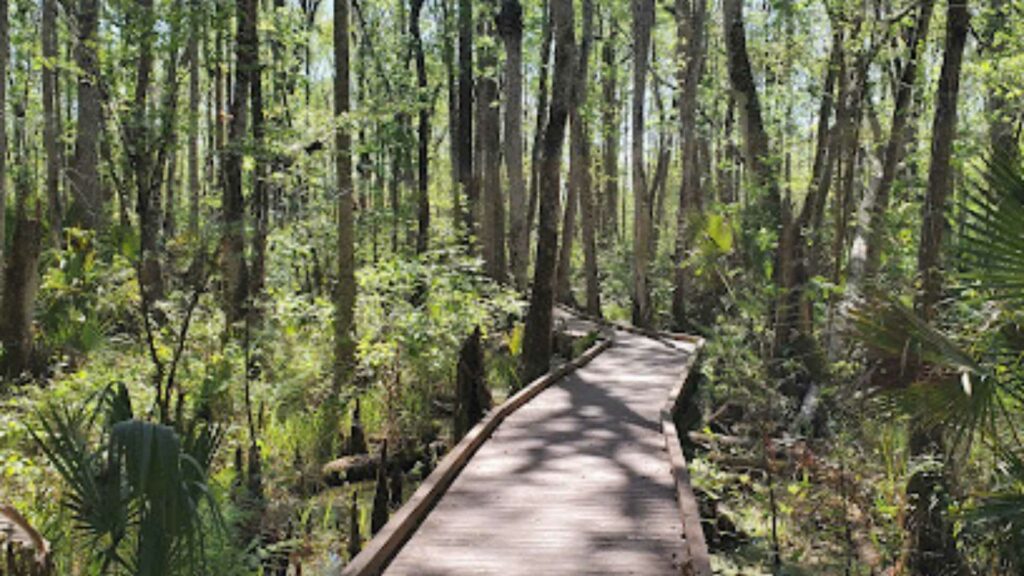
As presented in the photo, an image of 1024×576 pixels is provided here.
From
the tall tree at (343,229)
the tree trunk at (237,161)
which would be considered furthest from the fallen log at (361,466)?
the tree trunk at (237,161)

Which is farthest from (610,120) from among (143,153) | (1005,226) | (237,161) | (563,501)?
(1005,226)

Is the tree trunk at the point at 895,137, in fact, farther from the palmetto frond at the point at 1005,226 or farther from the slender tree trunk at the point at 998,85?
the palmetto frond at the point at 1005,226

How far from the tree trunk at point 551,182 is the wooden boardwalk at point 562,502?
1269 mm

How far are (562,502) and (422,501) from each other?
1108 millimetres

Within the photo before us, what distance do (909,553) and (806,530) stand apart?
130cm

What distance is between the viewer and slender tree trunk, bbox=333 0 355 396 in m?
11.9

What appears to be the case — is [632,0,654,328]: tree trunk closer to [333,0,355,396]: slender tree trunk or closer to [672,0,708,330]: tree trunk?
[672,0,708,330]: tree trunk

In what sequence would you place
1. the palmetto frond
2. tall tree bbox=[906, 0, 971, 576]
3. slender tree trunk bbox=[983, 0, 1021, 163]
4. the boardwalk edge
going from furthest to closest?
slender tree trunk bbox=[983, 0, 1021, 163] < tall tree bbox=[906, 0, 971, 576] < the boardwalk edge < the palmetto frond

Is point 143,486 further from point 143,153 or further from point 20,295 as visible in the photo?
point 20,295

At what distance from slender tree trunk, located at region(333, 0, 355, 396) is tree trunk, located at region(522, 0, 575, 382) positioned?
93.8 inches

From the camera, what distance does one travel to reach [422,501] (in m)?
6.48

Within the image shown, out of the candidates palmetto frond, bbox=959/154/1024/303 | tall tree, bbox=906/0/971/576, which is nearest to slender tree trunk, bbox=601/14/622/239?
tall tree, bbox=906/0/971/576

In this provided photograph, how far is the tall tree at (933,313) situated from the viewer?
668 cm

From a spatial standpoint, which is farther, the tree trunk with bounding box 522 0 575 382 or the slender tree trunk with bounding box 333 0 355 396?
the slender tree trunk with bounding box 333 0 355 396
